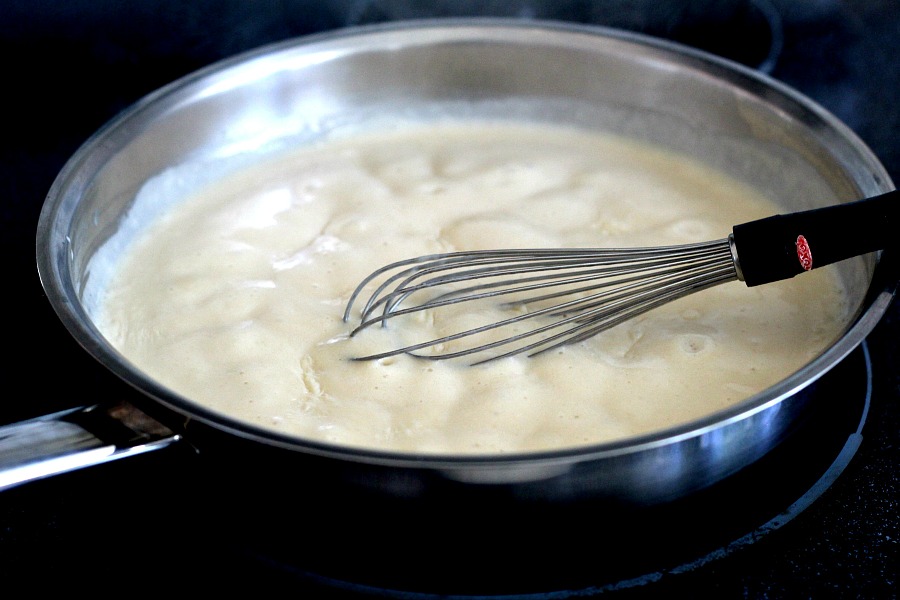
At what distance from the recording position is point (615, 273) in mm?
1146

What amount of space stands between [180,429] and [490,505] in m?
0.31

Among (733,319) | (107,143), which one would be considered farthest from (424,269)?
(107,143)

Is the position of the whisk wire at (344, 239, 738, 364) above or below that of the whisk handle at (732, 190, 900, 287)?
below

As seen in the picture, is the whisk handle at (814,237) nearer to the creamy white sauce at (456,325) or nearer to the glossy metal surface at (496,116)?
the glossy metal surface at (496,116)

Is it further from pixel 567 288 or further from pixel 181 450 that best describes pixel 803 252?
pixel 181 450

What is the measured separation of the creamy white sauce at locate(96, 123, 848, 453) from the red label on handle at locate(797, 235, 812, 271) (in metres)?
0.21

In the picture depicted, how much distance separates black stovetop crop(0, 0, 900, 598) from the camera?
3.01ft

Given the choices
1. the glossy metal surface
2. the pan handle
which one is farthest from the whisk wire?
the pan handle

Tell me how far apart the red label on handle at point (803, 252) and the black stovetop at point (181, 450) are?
177 millimetres

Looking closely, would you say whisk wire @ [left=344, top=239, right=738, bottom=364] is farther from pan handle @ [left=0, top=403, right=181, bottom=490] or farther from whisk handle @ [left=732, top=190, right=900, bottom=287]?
pan handle @ [left=0, top=403, right=181, bottom=490]

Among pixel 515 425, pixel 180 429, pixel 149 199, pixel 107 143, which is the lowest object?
pixel 515 425

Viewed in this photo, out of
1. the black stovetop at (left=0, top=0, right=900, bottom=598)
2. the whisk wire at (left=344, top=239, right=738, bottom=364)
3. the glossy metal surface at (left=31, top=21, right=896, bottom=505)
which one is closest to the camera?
the glossy metal surface at (left=31, top=21, right=896, bottom=505)

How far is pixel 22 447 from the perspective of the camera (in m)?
0.83

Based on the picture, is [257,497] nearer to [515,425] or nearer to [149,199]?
[515,425]
